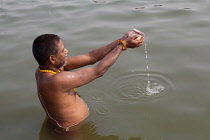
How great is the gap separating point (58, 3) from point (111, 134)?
5531mm

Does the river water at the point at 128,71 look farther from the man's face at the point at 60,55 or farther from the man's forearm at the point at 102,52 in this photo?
the man's face at the point at 60,55

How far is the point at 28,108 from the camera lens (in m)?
4.21

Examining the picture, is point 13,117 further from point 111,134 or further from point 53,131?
point 111,134

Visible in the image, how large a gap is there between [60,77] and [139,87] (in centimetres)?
166

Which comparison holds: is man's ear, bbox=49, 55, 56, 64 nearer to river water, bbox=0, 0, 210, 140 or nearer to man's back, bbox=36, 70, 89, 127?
man's back, bbox=36, 70, 89, 127

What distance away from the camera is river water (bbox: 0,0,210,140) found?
146 inches

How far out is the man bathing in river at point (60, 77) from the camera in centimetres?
303

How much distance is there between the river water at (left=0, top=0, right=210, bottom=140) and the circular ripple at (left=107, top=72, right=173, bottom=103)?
0.01m

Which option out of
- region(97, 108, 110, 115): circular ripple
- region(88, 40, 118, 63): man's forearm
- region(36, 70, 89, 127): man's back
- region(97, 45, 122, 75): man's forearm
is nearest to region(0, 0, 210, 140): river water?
region(97, 108, 110, 115): circular ripple

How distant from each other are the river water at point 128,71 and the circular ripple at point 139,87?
13 millimetres

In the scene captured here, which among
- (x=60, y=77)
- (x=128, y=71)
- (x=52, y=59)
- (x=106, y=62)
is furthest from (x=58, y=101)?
(x=128, y=71)

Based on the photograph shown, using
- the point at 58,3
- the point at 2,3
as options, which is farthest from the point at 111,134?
the point at 2,3

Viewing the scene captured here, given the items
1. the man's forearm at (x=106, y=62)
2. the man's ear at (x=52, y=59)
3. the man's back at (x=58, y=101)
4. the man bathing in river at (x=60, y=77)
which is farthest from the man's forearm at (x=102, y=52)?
the man's ear at (x=52, y=59)

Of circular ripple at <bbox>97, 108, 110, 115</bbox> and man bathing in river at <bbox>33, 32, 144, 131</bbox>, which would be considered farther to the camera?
circular ripple at <bbox>97, 108, 110, 115</bbox>
